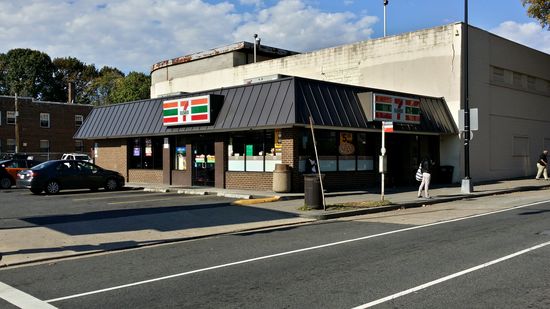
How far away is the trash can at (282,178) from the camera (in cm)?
1903

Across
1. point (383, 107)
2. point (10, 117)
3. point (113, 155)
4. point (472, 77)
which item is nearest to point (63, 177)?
point (113, 155)

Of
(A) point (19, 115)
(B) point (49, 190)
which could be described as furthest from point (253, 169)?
(A) point (19, 115)

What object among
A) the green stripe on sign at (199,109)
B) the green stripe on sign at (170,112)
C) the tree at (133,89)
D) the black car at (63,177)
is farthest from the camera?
the tree at (133,89)

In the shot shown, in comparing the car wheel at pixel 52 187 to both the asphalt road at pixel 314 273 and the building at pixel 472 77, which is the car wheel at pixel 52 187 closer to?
the asphalt road at pixel 314 273

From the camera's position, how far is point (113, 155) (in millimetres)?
28625

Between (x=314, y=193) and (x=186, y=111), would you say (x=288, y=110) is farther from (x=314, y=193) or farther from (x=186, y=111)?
(x=186, y=111)

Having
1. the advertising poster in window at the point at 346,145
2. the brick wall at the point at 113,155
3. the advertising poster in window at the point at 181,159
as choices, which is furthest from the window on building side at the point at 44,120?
the advertising poster in window at the point at 346,145

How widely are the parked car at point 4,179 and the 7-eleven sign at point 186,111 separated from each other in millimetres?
9125

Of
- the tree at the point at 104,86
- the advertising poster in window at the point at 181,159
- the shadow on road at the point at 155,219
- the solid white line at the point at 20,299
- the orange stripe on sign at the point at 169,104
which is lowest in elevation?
the solid white line at the point at 20,299

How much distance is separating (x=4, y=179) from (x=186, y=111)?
35.8 ft

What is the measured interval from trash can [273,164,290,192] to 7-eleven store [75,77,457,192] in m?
0.27

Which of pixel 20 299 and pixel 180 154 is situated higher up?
pixel 180 154

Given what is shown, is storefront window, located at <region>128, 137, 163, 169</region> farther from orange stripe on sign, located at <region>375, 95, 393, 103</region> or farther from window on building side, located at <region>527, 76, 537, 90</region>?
window on building side, located at <region>527, 76, 537, 90</region>

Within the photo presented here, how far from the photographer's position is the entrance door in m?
22.9
